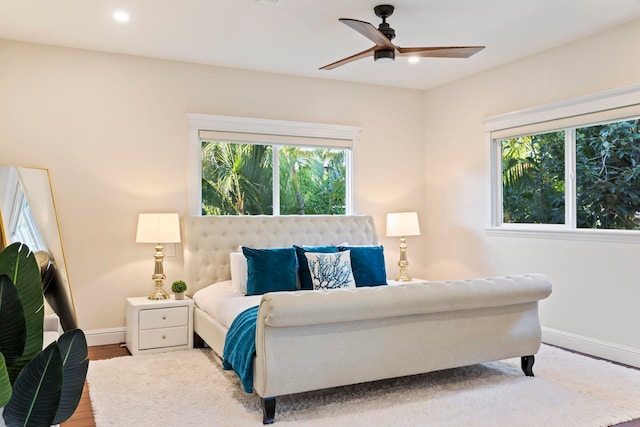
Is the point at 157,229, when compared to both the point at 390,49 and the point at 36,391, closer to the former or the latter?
the point at 390,49

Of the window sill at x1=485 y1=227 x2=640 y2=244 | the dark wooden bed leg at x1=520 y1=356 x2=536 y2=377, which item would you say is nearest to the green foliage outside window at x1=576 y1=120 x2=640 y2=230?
the window sill at x1=485 y1=227 x2=640 y2=244

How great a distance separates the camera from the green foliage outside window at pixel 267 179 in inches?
202

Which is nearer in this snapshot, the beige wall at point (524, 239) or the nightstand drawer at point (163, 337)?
the beige wall at point (524, 239)

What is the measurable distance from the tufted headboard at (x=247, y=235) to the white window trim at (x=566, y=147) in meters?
1.31

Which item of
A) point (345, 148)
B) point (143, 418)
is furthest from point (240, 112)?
point (143, 418)

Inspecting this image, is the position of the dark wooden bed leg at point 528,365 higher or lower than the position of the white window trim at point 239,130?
lower

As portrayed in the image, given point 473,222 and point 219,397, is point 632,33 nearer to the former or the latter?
point 473,222

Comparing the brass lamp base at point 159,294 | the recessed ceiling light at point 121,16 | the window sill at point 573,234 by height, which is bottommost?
the brass lamp base at point 159,294

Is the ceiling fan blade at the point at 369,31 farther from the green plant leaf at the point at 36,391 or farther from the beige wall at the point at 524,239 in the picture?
the green plant leaf at the point at 36,391

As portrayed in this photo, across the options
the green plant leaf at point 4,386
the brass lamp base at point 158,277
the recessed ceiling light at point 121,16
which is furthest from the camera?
the brass lamp base at point 158,277

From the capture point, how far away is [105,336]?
458cm

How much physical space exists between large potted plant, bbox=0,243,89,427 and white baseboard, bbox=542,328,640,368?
13.3 feet

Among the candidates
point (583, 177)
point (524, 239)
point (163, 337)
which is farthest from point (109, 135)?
point (583, 177)

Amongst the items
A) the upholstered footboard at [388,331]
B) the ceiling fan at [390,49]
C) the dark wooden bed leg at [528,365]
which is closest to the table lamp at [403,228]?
the dark wooden bed leg at [528,365]
